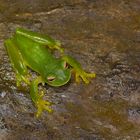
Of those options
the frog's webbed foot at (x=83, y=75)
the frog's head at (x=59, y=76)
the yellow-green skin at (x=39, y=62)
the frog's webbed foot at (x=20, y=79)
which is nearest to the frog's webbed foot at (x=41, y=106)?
the yellow-green skin at (x=39, y=62)

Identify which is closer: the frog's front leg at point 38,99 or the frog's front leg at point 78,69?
the frog's front leg at point 38,99

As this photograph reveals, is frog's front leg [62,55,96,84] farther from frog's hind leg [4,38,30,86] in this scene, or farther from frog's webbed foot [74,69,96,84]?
frog's hind leg [4,38,30,86]

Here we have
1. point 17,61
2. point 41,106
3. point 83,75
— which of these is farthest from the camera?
point 17,61

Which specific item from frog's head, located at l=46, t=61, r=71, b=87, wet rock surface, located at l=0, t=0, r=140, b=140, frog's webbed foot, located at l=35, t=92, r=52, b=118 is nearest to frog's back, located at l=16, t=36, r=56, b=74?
frog's head, located at l=46, t=61, r=71, b=87

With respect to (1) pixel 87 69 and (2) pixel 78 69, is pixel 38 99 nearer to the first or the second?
(2) pixel 78 69

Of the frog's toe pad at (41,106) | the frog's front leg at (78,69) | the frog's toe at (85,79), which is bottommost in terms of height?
the frog's toe pad at (41,106)

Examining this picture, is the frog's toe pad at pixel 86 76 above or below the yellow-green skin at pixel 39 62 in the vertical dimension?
below

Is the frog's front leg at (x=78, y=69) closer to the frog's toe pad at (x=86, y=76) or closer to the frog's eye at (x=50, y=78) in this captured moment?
the frog's toe pad at (x=86, y=76)

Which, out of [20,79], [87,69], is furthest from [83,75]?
[20,79]
